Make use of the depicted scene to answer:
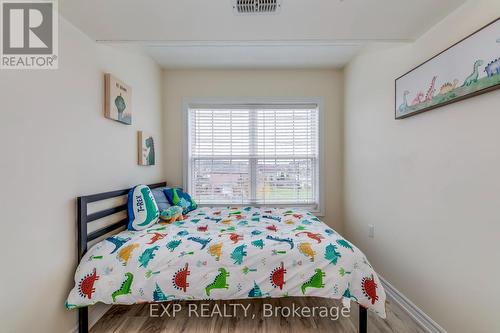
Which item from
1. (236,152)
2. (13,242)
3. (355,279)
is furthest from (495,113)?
(13,242)

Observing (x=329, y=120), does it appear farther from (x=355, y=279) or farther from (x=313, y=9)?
(x=355, y=279)

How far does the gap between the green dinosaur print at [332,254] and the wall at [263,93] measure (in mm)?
1640

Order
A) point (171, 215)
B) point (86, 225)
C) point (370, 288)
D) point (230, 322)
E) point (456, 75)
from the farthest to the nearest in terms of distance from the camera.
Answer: point (171, 215) → point (230, 322) → point (86, 225) → point (370, 288) → point (456, 75)

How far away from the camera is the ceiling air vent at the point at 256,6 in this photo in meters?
1.43

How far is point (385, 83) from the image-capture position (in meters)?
2.21

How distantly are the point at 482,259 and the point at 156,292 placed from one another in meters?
2.01

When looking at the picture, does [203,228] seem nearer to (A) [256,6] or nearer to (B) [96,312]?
(B) [96,312]

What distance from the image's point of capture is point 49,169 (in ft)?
4.68

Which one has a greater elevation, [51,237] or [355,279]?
[51,237]

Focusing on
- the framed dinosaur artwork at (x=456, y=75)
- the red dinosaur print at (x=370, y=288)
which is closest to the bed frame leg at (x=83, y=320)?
the red dinosaur print at (x=370, y=288)

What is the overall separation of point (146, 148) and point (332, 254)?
2170mm

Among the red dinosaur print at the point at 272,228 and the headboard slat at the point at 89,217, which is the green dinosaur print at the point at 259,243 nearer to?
the red dinosaur print at the point at 272,228

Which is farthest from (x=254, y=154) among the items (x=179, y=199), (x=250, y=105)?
(x=179, y=199)

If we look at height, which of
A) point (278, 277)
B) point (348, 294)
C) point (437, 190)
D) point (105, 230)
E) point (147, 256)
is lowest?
point (348, 294)
